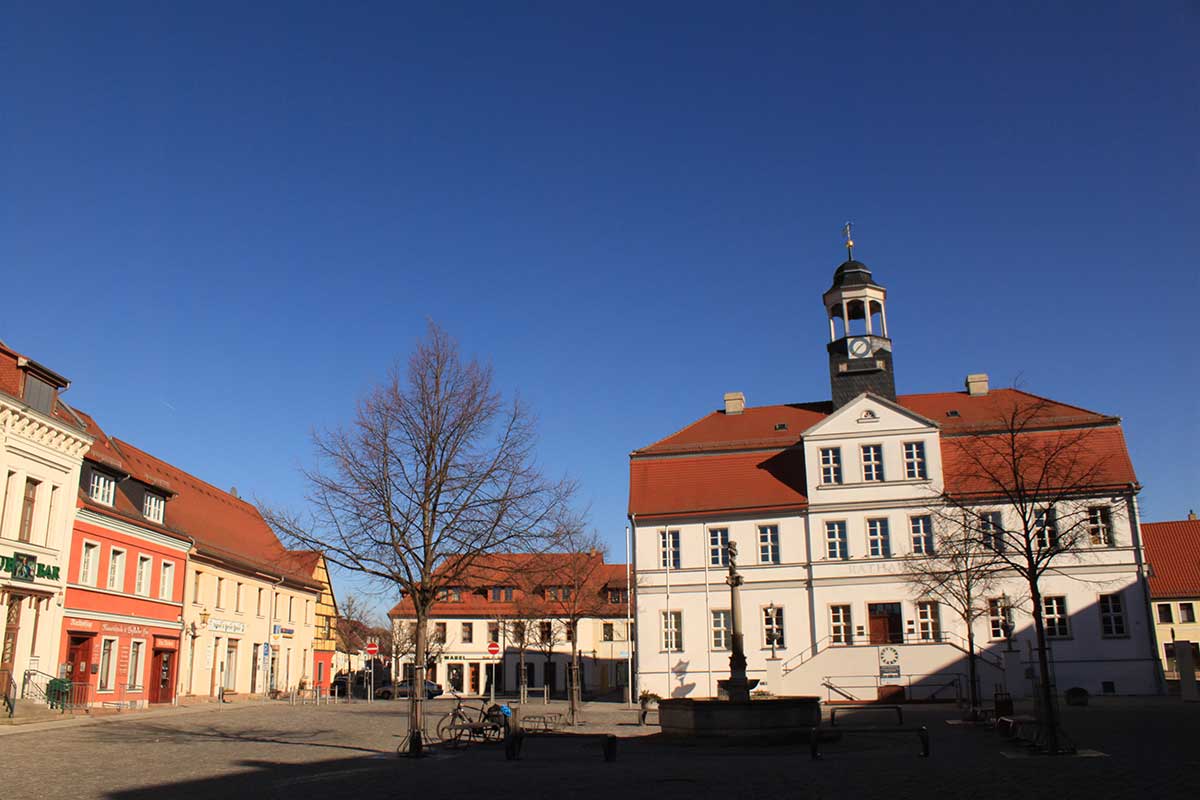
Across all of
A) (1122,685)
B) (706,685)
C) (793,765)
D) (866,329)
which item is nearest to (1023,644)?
(1122,685)

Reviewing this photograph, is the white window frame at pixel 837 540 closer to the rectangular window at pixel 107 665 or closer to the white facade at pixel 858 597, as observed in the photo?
the white facade at pixel 858 597

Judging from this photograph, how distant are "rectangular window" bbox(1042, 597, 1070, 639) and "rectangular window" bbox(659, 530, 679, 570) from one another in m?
15.9

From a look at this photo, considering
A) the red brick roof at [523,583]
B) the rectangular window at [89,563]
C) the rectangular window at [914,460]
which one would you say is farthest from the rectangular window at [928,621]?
the rectangular window at [89,563]

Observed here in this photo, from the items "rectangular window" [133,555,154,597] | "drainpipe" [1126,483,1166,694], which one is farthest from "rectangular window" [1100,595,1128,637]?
"rectangular window" [133,555,154,597]

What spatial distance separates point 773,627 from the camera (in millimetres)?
43188

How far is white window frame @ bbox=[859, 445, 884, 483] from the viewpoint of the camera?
4375 centimetres

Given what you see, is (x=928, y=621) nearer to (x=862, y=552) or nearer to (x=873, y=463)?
(x=862, y=552)

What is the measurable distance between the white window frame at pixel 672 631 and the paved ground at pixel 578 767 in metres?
18.5

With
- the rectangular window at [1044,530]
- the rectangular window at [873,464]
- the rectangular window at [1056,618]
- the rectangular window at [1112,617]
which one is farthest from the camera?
the rectangular window at [873,464]

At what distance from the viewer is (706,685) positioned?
43031mm

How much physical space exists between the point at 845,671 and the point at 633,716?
10.5 meters

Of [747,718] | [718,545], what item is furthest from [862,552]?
[747,718]

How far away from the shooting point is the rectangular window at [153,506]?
3839 centimetres

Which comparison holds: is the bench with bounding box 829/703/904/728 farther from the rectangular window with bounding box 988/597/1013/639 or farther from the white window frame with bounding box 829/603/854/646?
the rectangular window with bounding box 988/597/1013/639
